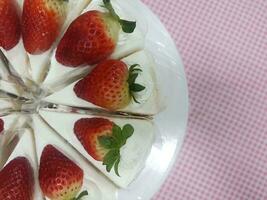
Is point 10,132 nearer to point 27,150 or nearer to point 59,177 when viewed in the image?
point 27,150

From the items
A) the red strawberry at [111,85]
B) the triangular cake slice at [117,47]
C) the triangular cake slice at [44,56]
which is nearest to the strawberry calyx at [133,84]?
the red strawberry at [111,85]

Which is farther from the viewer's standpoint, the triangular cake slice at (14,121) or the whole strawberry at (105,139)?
the triangular cake slice at (14,121)

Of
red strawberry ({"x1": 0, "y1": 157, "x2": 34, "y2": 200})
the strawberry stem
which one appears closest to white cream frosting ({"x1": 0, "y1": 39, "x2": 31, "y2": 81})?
red strawberry ({"x1": 0, "y1": 157, "x2": 34, "y2": 200})

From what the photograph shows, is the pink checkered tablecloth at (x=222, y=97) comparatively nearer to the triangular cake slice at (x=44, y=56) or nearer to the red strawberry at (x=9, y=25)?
the triangular cake slice at (x=44, y=56)

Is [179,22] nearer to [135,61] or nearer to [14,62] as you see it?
[135,61]

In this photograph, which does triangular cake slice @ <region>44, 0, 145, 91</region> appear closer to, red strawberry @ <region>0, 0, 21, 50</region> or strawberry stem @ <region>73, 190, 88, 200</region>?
red strawberry @ <region>0, 0, 21, 50</region>
